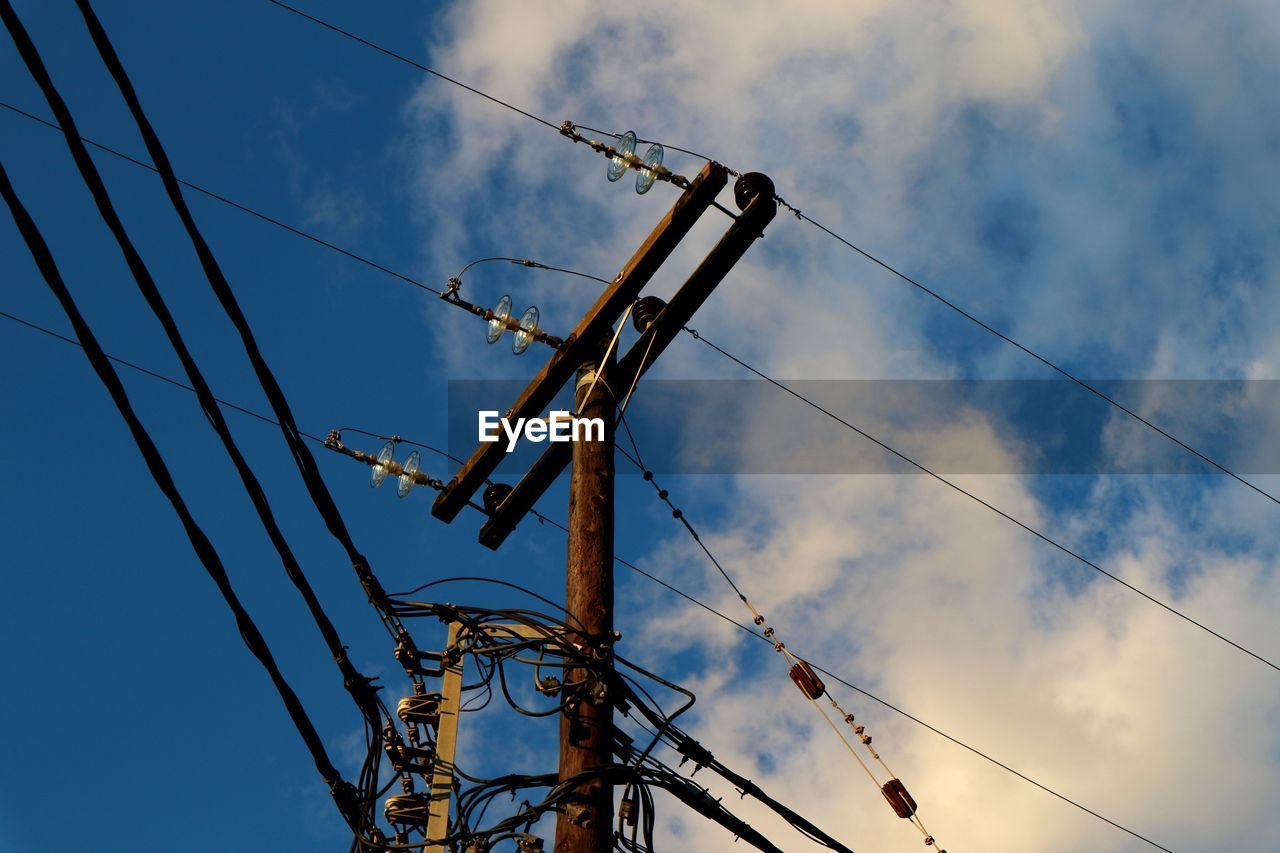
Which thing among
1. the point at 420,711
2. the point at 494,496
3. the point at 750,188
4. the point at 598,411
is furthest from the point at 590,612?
the point at 750,188

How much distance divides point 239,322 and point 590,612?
277 cm

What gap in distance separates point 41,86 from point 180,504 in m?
2.15

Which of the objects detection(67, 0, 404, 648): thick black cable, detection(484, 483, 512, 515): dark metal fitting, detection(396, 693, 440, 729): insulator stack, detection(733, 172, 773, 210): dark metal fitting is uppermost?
detection(733, 172, 773, 210): dark metal fitting

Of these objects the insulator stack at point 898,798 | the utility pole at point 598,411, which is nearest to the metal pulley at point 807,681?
the insulator stack at point 898,798

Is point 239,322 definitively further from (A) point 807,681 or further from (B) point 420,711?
(A) point 807,681

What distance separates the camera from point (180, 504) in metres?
6.71

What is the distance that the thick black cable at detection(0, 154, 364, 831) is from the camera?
607cm

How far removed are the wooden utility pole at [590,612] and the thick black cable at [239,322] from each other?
1.22 meters

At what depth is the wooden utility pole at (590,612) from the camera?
285 inches

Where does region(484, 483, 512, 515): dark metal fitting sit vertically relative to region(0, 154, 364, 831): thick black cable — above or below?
above

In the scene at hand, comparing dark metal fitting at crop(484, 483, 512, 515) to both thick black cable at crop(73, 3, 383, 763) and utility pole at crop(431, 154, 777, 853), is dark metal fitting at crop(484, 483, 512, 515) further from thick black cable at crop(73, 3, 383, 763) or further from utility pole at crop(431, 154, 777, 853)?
thick black cable at crop(73, 3, 383, 763)

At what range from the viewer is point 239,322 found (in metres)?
7.25

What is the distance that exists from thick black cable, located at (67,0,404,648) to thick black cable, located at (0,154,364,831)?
1.50 feet

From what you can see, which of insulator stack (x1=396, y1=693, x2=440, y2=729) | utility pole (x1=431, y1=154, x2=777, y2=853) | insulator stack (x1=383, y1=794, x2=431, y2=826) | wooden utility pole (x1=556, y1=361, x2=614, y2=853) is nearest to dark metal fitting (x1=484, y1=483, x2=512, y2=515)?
utility pole (x1=431, y1=154, x2=777, y2=853)
